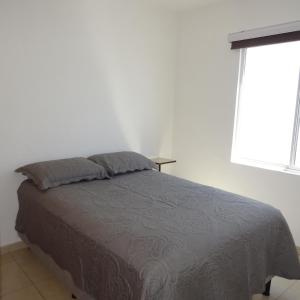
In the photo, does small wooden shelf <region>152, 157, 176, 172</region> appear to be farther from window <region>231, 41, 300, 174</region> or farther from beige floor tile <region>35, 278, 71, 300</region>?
beige floor tile <region>35, 278, 71, 300</region>

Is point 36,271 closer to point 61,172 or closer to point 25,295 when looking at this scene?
point 25,295

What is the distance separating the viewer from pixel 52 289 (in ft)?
6.61

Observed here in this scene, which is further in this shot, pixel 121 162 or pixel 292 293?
pixel 121 162

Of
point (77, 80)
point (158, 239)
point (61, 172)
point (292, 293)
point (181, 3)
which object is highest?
point (181, 3)

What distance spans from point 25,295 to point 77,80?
6.30 ft

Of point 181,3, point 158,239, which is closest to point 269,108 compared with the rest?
point 181,3

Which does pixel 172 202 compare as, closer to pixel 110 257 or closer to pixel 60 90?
pixel 110 257

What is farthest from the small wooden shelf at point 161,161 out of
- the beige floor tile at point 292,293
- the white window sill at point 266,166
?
the beige floor tile at point 292,293

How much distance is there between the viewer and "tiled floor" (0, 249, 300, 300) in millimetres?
1953

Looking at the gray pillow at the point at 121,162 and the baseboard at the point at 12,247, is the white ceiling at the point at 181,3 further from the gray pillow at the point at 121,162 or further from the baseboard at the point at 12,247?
the baseboard at the point at 12,247

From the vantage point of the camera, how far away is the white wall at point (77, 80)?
237cm

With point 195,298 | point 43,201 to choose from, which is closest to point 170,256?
point 195,298

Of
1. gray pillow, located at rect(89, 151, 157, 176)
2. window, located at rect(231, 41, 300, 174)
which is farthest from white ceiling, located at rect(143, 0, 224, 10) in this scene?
gray pillow, located at rect(89, 151, 157, 176)

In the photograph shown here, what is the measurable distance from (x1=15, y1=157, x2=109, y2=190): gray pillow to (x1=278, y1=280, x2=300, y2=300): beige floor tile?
Result: 173 cm
